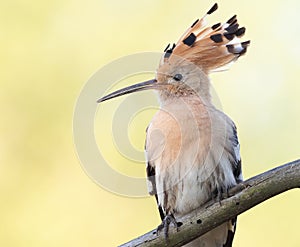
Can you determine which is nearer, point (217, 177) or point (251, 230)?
point (217, 177)

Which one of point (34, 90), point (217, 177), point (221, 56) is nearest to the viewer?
point (217, 177)

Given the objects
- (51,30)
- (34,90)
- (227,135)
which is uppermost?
(51,30)

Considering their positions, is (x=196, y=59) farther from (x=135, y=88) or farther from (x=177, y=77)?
(x=135, y=88)

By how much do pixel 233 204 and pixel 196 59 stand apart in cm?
83

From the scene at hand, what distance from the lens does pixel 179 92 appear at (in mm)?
3012

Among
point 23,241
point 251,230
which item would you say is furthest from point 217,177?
point 23,241

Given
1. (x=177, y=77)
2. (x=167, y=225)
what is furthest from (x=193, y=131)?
(x=167, y=225)

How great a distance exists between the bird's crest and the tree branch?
72 centimetres

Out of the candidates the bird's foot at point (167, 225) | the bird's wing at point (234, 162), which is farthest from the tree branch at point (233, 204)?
the bird's wing at point (234, 162)

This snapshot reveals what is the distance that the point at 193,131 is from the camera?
9.18 feet

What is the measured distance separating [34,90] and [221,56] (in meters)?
1.85

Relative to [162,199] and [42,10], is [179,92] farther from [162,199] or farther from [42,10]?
[42,10]

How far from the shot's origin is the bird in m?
2.80

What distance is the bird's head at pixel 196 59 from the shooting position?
300 cm
